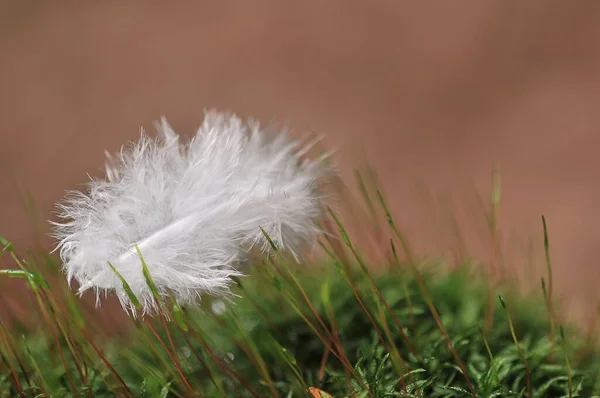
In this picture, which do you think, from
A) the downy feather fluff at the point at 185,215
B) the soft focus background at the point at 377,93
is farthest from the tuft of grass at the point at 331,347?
the soft focus background at the point at 377,93

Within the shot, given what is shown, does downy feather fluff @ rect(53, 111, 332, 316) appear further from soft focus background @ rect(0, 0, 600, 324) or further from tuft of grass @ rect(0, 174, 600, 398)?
soft focus background @ rect(0, 0, 600, 324)

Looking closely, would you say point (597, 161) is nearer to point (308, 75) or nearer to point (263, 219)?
point (308, 75)

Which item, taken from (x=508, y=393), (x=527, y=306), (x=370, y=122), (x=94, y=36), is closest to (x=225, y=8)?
(x=94, y=36)

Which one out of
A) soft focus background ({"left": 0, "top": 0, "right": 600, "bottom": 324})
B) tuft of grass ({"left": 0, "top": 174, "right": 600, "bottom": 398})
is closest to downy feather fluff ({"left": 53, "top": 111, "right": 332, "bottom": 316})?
tuft of grass ({"left": 0, "top": 174, "right": 600, "bottom": 398})

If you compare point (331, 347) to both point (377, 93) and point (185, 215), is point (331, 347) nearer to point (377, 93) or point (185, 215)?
point (185, 215)

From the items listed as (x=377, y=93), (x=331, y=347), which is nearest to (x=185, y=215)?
(x=331, y=347)

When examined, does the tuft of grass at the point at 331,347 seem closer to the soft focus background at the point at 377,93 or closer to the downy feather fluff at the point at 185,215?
the downy feather fluff at the point at 185,215
